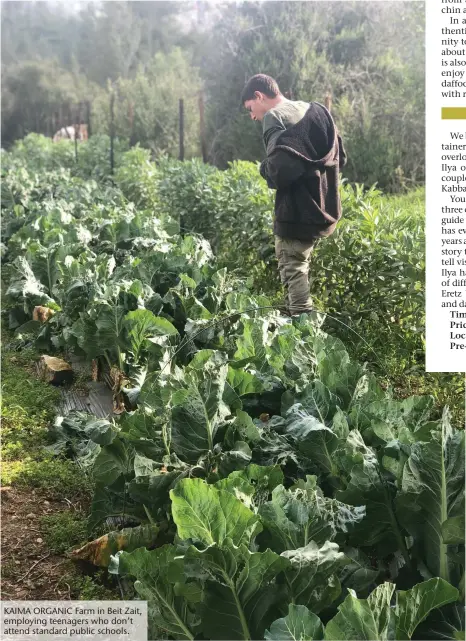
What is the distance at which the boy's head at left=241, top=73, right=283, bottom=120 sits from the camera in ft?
19.5

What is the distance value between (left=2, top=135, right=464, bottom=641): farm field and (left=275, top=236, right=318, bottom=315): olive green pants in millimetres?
203

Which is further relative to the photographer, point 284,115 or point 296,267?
point 296,267

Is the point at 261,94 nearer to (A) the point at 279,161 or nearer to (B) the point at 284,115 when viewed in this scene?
(B) the point at 284,115

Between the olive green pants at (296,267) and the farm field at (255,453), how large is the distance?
0.20 metres

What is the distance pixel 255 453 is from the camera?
3070 millimetres

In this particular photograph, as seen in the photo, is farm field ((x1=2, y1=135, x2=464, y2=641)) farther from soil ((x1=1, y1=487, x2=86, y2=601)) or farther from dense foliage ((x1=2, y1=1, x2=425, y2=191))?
dense foliage ((x1=2, y1=1, x2=425, y2=191))

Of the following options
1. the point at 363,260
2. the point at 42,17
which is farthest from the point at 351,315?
the point at 42,17

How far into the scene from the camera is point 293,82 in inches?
767

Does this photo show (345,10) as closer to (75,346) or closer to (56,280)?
(56,280)

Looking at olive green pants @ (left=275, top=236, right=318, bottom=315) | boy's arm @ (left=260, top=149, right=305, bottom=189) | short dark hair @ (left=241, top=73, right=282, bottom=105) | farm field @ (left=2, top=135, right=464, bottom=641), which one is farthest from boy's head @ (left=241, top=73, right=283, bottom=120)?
farm field @ (left=2, top=135, right=464, bottom=641)

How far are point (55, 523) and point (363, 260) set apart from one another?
3.29 meters

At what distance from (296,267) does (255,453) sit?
342 cm

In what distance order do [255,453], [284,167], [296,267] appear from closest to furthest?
[255,453], [284,167], [296,267]

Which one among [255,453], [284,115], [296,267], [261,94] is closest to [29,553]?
[255,453]
